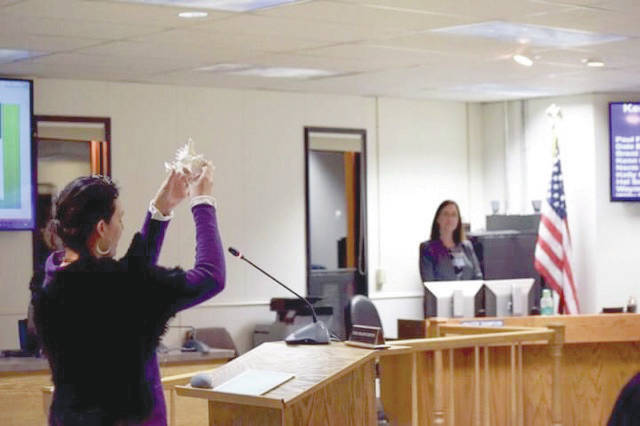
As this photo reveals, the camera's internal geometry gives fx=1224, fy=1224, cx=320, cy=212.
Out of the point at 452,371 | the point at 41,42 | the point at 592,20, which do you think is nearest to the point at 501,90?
the point at 592,20

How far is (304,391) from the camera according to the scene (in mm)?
3879

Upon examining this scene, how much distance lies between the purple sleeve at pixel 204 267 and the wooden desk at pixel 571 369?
3.78 m

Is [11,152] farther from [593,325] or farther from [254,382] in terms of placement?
[254,382]

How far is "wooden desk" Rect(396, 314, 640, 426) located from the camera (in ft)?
22.2

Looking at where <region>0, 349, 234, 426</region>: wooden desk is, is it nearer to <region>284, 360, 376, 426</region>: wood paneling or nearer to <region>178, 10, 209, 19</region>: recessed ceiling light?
<region>178, 10, 209, 19</region>: recessed ceiling light

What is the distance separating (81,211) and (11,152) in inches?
219

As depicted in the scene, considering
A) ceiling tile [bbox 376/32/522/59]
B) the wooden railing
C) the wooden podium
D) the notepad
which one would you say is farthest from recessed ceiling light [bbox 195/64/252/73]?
the notepad

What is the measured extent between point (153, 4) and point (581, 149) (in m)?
5.55

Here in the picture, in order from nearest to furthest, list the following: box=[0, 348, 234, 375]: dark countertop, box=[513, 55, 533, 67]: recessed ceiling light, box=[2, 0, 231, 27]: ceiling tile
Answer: box=[2, 0, 231, 27]: ceiling tile
box=[0, 348, 234, 375]: dark countertop
box=[513, 55, 533, 67]: recessed ceiling light

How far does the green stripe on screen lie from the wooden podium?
174 inches

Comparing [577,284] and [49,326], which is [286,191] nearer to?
[577,284]

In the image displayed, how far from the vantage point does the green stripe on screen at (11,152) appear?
27.5 feet

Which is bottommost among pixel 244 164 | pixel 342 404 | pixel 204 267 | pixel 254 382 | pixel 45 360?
pixel 45 360

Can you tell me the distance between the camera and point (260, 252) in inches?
391
